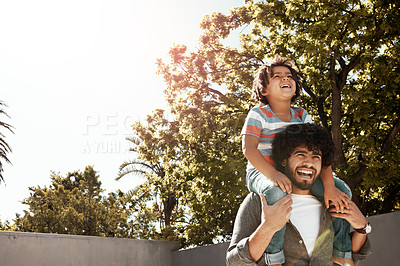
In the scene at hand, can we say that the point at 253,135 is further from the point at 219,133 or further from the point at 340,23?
the point at 219,133

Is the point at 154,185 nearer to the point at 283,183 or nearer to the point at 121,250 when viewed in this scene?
the point at 121,250

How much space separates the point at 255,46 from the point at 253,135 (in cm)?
1156

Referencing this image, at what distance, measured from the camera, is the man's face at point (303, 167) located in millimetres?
2074

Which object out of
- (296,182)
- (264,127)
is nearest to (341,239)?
(296,182)

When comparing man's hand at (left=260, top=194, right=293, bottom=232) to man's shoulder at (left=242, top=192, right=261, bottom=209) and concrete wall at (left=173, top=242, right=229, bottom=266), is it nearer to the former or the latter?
man's shoulder at (left=242, top=192, right=261, bottom=209)

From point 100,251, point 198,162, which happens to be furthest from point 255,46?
point 100,251

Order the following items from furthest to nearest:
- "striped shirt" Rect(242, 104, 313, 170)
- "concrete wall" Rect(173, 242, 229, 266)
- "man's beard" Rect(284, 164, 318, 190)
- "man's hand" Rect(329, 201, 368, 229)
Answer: "concrete wall" Rect(173, 242, 229, 266) < "striped shirt" Rect(242, 104, 313, 170) < "man's beard" Rect(284, 164, 318, 190) < "man's hand" Rect(329, 201, 368, 229)

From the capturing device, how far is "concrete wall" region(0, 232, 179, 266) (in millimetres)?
7555

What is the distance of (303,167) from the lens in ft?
6.80

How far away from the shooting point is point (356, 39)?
30.2 ft

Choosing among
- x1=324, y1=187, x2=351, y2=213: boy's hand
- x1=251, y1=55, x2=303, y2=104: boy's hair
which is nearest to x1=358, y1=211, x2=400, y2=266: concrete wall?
x1=251, y1=55, x2=303, y2=104: boy's hair

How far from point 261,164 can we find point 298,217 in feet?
1.13

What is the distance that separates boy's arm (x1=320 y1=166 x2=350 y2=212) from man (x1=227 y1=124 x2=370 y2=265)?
0.11ft

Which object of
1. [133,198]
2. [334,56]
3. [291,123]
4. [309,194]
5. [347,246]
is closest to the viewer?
[347,246]
